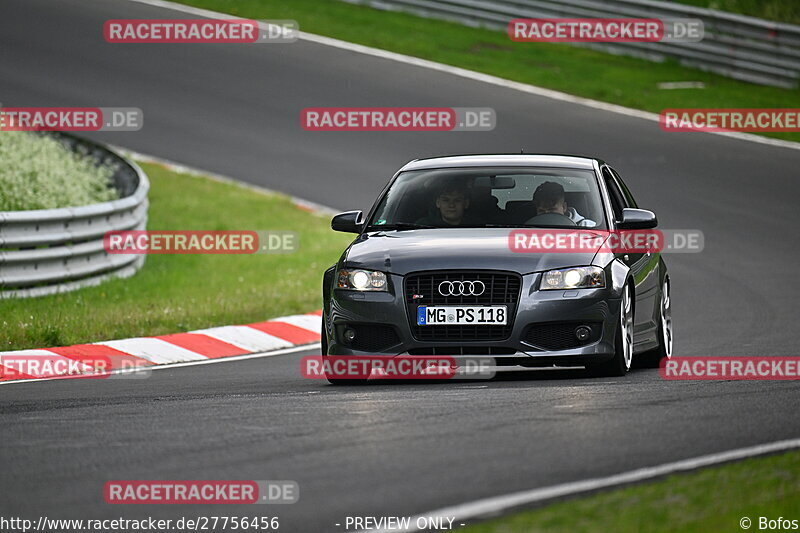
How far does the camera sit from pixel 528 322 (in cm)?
945

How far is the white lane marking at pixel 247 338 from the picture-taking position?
13375 mm

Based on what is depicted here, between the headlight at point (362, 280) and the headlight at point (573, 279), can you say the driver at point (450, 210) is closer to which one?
the headlight at point (362, 280)

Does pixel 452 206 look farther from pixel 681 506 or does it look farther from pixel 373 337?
pixel 681 506

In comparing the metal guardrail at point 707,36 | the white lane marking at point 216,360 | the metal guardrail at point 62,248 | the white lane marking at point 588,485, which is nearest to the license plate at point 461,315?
the white lane marking at point 588,485

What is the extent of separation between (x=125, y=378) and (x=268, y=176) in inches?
446

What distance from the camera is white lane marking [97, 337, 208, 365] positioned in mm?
12406

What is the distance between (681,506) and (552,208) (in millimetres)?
5172

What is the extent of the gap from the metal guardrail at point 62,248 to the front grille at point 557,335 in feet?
20.6

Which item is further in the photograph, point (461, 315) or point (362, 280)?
point (362, 280)

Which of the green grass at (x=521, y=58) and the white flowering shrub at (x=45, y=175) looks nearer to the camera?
the white flowering shrub at (x=45, y=175)

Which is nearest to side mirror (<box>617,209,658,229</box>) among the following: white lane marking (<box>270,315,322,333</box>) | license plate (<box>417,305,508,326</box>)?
license plate (<box>417,305,508,326</box>)

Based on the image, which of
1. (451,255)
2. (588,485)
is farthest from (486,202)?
(588,485)

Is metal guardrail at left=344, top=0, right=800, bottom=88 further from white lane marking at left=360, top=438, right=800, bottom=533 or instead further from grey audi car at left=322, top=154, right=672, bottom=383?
white lane marking at left=360, top=438, right=800, bottom=533

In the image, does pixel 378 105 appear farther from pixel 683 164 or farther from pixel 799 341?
pixel 799 341
